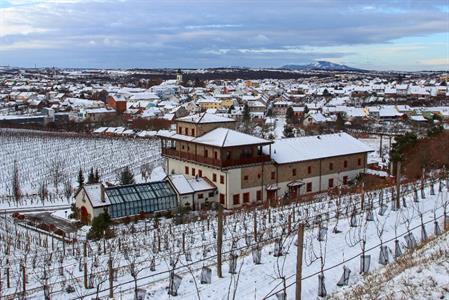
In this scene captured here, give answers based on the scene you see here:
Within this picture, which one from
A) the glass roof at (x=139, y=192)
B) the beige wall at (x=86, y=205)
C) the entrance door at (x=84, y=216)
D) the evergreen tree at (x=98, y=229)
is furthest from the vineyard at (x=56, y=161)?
the evergreen tree at (x=98, y=229)

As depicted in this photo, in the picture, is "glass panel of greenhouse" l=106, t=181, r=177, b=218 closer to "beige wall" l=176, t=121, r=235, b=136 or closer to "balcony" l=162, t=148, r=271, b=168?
"balcony" l=162, t=148, r=271, b=168

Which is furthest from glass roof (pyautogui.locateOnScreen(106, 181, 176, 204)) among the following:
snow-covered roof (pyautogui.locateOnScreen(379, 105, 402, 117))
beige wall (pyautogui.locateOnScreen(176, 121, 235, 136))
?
snow-covered roof (pyautogui.locateOnScreen(379, 105, 402, 117))

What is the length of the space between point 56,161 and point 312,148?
1792cm

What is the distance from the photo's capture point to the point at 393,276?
8.27 metres

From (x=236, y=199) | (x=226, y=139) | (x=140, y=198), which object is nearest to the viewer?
(x=140, y=198)

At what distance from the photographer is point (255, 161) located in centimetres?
2188

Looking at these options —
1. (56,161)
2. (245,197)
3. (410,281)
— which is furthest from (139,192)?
(56,161)

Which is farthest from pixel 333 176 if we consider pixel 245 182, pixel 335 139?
pixel 245 182

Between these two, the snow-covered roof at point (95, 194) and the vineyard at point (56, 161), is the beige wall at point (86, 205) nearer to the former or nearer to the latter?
the snow-covered roof at point (95, 194)

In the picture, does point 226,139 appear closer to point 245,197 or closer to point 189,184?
point 189,184

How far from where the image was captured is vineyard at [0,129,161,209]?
81.1 feet

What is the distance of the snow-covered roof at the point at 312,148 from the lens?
22922mm

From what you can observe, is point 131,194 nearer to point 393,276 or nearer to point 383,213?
point 383,213

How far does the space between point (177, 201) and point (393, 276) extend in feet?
42.9
